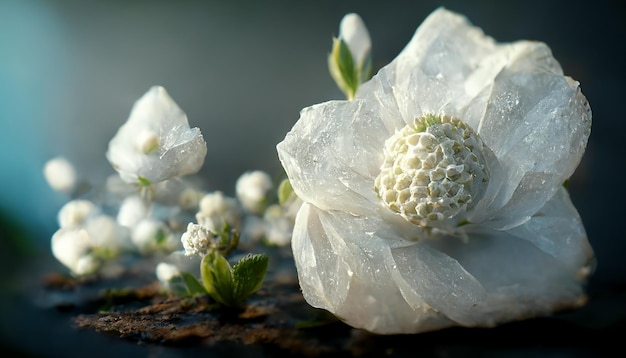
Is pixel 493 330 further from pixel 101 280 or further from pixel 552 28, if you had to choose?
→ pixel 552 28

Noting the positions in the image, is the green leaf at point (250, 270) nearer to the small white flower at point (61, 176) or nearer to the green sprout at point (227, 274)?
the green sprout at point (227, 274)

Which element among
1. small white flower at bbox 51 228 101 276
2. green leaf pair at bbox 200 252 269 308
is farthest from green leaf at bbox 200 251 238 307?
small white flower at bbox 51 228 101 276

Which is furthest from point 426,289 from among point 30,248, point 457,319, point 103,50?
point 103,50

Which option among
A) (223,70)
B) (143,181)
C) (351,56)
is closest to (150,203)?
(143,181)

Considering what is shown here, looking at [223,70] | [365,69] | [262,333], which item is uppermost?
[223,70]

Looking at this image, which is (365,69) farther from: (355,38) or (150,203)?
(150,203)

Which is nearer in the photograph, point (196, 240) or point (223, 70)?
point (196, 240)

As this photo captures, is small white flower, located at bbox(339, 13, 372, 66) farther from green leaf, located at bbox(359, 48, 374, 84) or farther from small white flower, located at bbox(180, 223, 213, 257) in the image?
small white flower, located at bbox(180, 223, 213, 257)
